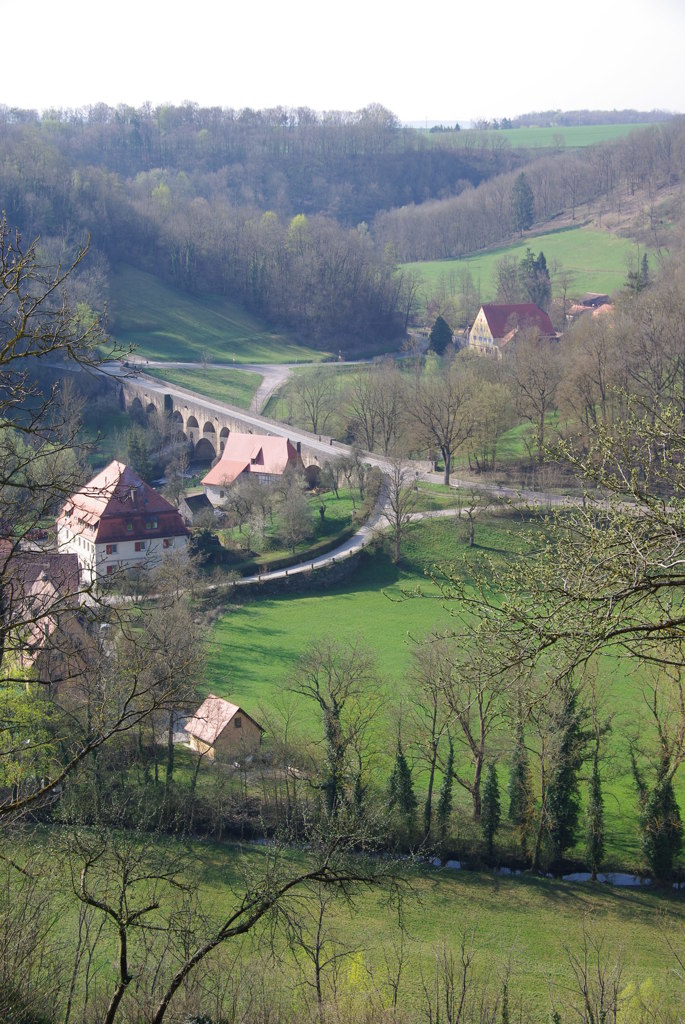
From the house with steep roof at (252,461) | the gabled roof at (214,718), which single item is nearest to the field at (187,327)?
the house with steep roof at (252,461)

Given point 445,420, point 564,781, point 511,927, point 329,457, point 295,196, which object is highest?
point 295,196

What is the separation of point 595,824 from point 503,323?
198 feet

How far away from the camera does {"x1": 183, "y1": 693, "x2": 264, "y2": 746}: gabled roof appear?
2428cm

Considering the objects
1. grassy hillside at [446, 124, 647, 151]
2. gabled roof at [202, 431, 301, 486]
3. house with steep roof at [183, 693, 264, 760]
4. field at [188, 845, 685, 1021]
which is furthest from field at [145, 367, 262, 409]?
grassy hillside at [446, 124, 647, 151]

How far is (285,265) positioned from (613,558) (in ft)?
293

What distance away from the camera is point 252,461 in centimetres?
5134

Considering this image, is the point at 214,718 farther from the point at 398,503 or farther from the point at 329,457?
the point at 329,457

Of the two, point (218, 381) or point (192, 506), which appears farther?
point (218, 381)

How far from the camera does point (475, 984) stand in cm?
1585

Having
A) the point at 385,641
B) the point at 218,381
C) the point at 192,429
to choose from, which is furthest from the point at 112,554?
the point at 218,381

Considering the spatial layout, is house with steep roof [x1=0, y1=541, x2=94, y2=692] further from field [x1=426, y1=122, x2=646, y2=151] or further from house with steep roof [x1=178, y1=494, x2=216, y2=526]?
field [x1=426, y1=122, x2=646, y2=151]

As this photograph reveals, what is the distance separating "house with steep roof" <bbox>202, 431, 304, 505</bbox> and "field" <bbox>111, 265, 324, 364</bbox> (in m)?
21.4

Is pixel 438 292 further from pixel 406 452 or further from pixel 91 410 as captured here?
pixel 406 452

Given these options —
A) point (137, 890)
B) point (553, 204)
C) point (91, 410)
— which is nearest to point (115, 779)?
point (137, 890)
